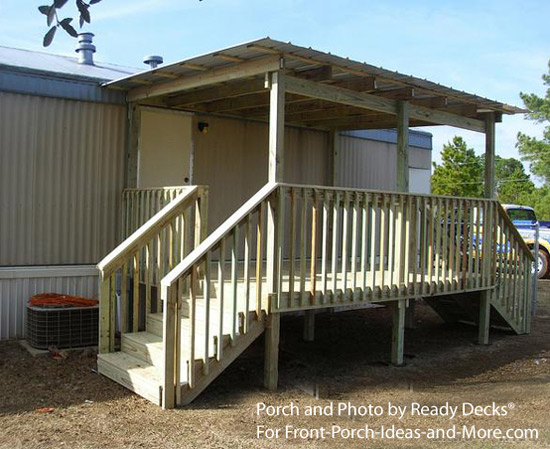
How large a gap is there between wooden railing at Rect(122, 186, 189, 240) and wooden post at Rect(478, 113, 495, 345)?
4.03 meters

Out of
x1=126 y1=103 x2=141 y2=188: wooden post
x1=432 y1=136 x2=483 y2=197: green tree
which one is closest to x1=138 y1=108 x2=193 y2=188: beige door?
x1=126 y1=103 x2=141 y2=188: wooden post

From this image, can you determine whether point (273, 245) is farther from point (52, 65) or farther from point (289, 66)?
point (52, 65)

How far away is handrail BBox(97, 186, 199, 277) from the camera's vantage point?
18.4 feet

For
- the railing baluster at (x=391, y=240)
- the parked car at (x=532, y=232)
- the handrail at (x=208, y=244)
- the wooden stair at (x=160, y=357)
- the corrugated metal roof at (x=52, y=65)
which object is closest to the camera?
the handrail at (x=208, y=244)

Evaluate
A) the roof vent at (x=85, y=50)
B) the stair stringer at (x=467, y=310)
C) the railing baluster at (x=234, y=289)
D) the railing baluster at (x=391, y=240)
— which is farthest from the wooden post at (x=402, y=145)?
the roof vent at (x=85, y=50)

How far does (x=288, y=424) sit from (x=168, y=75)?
3832mm

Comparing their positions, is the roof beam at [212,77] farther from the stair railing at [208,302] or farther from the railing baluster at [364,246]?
the railing baluster at [364,246]

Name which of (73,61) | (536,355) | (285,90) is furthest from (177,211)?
(536,355)

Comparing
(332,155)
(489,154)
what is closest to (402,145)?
(489,154)

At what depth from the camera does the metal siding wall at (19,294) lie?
22.1 feet

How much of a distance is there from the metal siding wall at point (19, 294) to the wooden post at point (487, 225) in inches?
202

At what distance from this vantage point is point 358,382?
596 centimetres

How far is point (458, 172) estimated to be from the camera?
41.2 meters

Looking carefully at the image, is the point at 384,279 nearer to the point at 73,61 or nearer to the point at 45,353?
the point at 45,353
